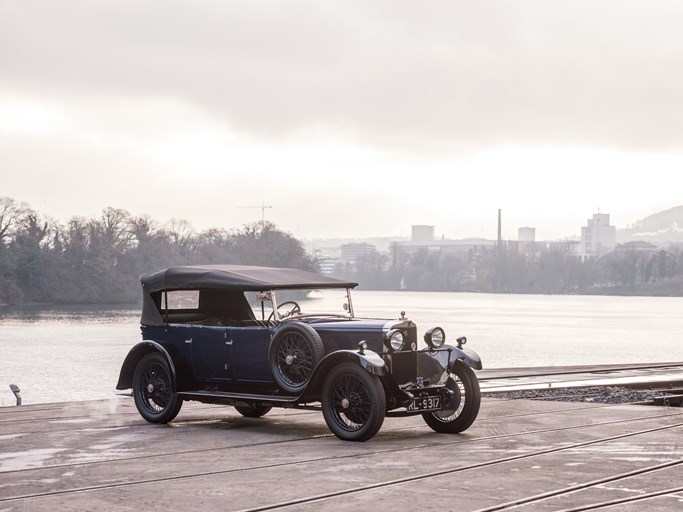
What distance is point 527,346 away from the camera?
223 ft

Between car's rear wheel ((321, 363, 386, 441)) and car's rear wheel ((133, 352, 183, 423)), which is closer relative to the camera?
car's rear wheel ((321, 363, 386, 441))

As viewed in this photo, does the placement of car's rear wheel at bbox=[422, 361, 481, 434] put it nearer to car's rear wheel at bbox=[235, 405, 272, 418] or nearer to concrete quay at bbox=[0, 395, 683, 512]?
concrete quay at bbox=[0, 395, 683, 512]

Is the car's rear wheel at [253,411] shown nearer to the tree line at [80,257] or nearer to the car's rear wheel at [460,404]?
the car's rear wheel at [460,404]

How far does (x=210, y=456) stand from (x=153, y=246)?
419ft

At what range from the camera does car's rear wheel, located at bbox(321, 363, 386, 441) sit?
1147cm

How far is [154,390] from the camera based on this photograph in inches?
543

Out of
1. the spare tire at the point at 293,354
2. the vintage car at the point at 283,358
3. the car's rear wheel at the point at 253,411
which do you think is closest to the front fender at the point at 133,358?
the vintage car at the point at 283,358

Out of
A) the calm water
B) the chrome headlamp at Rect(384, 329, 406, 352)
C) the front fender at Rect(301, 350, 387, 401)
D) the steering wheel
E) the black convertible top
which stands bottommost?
the calm water

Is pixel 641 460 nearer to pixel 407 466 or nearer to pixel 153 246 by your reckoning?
pixel 407 466

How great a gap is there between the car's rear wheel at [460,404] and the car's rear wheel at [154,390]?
3.24 metres

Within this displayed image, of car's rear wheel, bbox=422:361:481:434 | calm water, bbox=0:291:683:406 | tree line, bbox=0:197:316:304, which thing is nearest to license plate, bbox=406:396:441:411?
car's rear wheel, bbox=422:361:481:434

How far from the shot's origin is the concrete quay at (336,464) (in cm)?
833

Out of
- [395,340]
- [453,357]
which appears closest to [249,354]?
[395,340]

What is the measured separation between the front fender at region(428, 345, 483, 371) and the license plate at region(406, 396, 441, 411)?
437 millimetres
